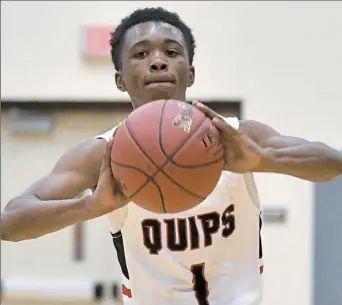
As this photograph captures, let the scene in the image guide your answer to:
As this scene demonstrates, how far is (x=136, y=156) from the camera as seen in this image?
1.29 meters

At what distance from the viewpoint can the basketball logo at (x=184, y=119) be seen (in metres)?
1.30

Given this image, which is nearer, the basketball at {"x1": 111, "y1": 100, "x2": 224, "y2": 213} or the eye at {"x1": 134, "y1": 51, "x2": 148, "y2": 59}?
the basketball at {"x1": 111, "y1": 100, "x2": 224, "y2": 213}

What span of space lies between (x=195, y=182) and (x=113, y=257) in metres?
2.44

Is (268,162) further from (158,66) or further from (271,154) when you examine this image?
(158,66)

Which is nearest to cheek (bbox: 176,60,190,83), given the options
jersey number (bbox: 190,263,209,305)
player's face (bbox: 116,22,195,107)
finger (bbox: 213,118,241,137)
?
player's face (bbox: 116,22,195,107)

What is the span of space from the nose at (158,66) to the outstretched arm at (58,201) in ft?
0.81

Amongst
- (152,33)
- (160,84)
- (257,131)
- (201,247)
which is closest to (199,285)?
(201,247)

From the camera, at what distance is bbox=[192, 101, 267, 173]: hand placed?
51.3 inches

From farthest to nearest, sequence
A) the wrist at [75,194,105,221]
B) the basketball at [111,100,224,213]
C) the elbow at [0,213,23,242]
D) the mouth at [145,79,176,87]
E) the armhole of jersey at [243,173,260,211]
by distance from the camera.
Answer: the armhole of jersey at [243,173,260,211], the mouth at [145,79,176,87], the elbow at [0,213,23,242], the wrist at [75,194,105,221], the basketball at [111,100,224,213]

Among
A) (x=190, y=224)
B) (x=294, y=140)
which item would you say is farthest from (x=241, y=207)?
(x=294, y=140)

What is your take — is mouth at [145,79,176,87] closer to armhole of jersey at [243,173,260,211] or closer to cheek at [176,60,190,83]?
cheek at [176,60,190,83]

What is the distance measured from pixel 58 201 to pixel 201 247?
428mm

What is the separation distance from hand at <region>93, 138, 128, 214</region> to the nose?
362 millimetres

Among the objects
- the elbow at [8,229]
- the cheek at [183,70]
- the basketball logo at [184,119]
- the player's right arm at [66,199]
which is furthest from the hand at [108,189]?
the cheek at [183,70]
